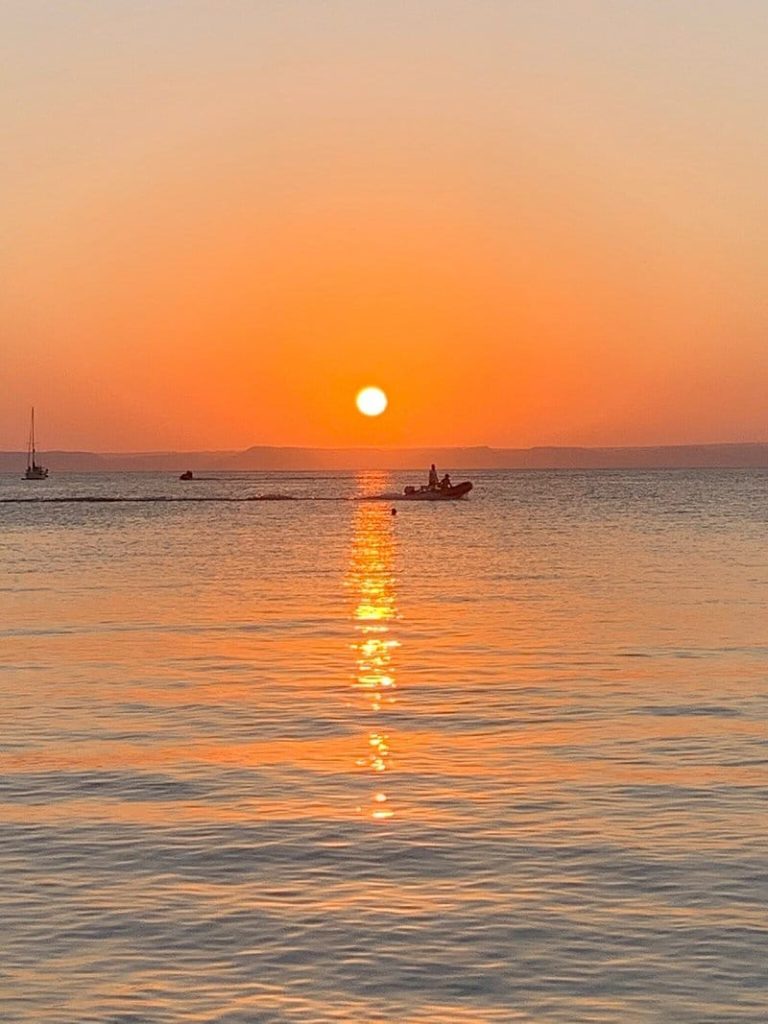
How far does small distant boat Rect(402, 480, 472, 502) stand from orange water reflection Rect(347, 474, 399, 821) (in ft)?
217

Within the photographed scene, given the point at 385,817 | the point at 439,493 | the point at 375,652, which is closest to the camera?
the point at 385,817

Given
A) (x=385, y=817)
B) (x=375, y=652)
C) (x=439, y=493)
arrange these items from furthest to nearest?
(x=439, y=493), (x=375, y=652), (x=385, y=817)

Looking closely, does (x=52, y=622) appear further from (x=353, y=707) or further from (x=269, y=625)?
(x=353, y=707)

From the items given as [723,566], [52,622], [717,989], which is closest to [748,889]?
[717,989]

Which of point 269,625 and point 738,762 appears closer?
point 738,762

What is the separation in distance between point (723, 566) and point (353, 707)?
32.3 m

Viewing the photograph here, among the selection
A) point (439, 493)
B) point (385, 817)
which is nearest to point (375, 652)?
point (385, 817)

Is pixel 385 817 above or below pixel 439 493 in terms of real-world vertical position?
below

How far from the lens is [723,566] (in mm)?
51594

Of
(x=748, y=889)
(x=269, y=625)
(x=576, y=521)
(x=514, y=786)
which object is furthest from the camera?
(x=576, y=521)

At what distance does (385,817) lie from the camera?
14.3 metres

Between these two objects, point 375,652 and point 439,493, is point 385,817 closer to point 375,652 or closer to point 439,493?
point 375,652

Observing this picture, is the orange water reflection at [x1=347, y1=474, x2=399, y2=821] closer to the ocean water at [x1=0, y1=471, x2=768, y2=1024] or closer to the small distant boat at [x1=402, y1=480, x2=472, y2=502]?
the ocean water at [x1=0, y1=471, x2=768, y2=1024]

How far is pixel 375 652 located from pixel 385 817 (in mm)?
14050
